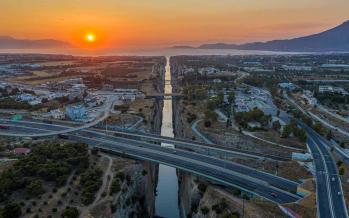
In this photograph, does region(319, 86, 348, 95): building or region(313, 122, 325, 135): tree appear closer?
region(313, 122, 325, 135): tree

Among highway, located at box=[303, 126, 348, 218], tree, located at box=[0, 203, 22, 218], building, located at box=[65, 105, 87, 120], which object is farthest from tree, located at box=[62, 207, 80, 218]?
building, located at box=[65, 105, 87, 120]

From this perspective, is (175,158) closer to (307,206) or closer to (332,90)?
(307,206)

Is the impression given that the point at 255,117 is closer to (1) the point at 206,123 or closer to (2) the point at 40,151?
(1) the point at 206,123

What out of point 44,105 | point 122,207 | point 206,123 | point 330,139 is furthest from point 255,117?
point 44,105

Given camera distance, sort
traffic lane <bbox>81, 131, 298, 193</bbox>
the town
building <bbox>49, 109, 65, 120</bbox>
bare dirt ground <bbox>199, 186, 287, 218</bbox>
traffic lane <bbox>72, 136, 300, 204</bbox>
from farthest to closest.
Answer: building <bbox>49, 109, 65, 120</bbox>, traffic lane <bbox>81, 131, 298, 193</bbox>, traffic lane <bbox>72, 136, 300, 204</bbox>, the town, bare dirt ground <bbox>199, 186, 287, 218</bbox>

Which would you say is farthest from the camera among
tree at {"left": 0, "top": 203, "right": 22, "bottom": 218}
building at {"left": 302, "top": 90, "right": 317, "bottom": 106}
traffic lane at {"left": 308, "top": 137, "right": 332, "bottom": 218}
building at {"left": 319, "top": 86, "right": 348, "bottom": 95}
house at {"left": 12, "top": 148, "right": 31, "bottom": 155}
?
building at {"left": 319, "top": 86, "right": 348, "bottom": 95}

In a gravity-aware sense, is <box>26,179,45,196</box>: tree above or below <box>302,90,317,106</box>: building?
below

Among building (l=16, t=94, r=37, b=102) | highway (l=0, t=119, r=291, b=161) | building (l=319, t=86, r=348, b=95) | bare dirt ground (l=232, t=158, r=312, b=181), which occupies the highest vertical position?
building (l=319, t=86, r=348, b=95)

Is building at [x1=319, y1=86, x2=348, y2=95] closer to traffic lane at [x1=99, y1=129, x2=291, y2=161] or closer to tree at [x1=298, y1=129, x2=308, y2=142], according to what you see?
tree at [x1=298, y1=129, x2=308, y2=142]
